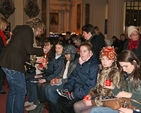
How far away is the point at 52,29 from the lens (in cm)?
2531

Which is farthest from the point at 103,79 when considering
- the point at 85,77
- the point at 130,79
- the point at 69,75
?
the point at 69,75

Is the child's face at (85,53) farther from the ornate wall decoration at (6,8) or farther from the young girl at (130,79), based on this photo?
the ornate wall decoration at (6,8)

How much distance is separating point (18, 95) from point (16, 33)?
1.05 metres

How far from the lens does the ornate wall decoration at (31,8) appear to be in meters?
14.8

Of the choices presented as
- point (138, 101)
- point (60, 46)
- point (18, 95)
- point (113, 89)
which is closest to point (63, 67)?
point (60, 46)

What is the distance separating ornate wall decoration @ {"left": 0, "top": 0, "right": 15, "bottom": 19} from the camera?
46.8 ft

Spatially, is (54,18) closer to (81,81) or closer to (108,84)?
(81,81)

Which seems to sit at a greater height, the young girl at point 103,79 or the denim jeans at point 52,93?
the young girl at point 103,79

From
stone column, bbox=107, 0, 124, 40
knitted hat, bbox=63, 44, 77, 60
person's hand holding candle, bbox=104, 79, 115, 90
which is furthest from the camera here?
stone column, bbox=107, 0, 124, 40

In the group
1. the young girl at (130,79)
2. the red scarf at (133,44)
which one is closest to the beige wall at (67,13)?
the red scarf at (133,44)

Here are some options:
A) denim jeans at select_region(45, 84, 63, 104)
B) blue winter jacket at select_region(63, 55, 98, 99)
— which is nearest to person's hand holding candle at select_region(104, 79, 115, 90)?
blue winter jacket at select_region(63, 55, 98, 99)

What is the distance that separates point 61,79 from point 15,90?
1034 millimetres

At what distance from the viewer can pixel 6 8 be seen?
14.3 m

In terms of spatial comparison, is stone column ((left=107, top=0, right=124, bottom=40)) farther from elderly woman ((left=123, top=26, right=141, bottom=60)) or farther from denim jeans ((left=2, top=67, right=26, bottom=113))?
denim jeans ((left=2, top=67, right=26, bottom=113))
